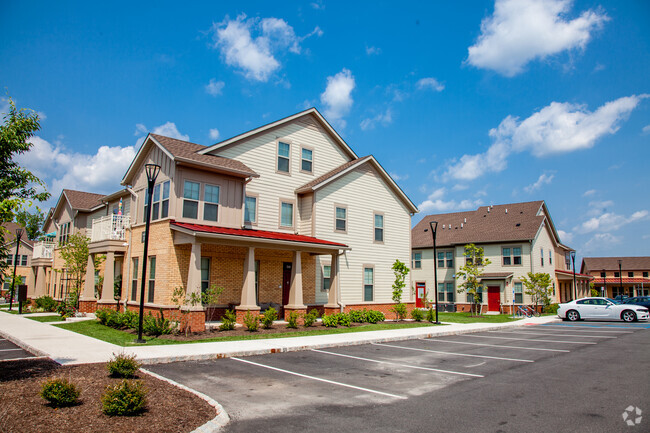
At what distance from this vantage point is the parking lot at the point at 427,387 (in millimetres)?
6996

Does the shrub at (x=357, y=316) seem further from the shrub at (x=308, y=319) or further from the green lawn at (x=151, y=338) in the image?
the shrub at (x=308, y=319)

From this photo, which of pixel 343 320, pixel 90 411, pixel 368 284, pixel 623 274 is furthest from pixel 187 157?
pixel 623 274

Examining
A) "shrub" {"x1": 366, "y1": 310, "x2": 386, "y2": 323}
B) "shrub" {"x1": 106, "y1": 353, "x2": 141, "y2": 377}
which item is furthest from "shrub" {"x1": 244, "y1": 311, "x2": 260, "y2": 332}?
"shrub" {"x1": 106, "y1": 353, "x2": 141, "y2": 377}

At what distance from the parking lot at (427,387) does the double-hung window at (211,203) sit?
8.83m

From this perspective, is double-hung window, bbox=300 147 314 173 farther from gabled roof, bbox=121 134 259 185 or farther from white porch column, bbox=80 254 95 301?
white porch column, bbox=80 254 95 301

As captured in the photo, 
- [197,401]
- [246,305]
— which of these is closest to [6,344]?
[246,305]

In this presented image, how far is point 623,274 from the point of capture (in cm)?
7838

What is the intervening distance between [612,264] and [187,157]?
3436 inches

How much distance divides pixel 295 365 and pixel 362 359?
2.25 meters

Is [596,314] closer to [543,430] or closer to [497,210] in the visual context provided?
[497,210]

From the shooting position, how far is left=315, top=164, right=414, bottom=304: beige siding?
2502 centimetres

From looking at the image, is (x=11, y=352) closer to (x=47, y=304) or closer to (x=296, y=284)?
(x=296, y=284)

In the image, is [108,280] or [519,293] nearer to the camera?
[108,280]

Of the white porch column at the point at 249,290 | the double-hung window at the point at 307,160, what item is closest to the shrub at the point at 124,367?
the white porch column at the point at 249,290
